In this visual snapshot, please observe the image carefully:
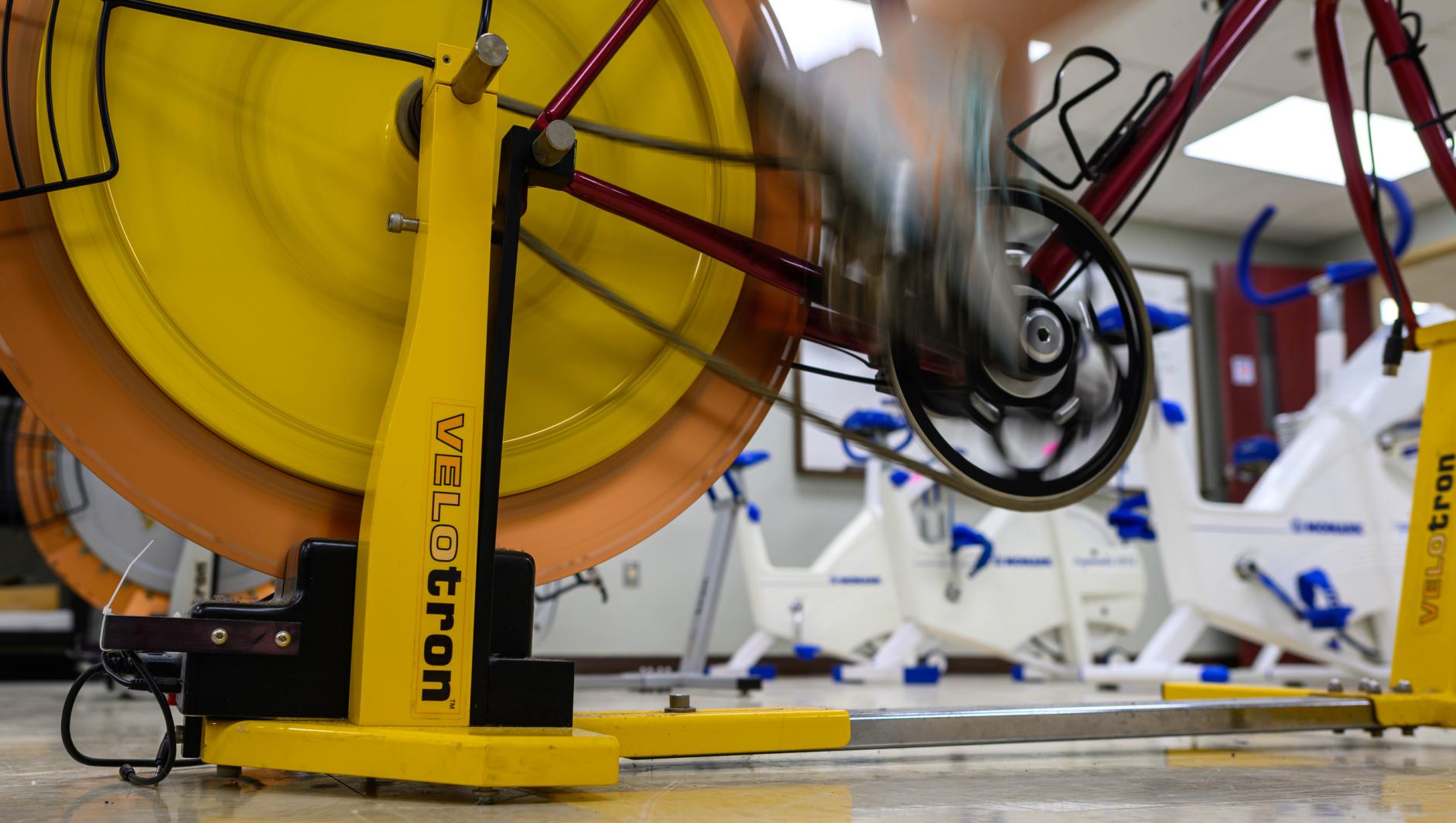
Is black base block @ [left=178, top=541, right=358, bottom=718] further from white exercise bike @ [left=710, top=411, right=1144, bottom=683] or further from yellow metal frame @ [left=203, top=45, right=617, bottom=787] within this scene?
white exercise bike @ [left=710, top=411, right=1144, bottom=683]

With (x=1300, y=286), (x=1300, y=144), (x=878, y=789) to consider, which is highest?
(x=1300, y=144)

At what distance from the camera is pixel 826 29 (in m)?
1.48

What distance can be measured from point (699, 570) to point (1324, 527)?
8.35 ft

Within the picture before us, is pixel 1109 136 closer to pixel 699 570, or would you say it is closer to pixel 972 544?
pixel 972 544

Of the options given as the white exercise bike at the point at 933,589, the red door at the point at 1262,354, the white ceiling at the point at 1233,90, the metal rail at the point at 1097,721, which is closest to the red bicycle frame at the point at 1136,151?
the metal rail at the point at 1097,721

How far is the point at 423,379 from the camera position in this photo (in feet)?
3.90

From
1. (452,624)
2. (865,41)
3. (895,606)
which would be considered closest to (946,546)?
(895,606)

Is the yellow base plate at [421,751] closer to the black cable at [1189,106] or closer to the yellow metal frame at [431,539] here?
the yellow metal frame at [431,539]

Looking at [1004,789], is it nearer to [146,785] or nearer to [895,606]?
[146,785]

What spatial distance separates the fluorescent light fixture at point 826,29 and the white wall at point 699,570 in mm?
3595

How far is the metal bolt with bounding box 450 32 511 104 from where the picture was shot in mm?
1183

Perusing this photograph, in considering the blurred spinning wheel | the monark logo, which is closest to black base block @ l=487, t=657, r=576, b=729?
the blurred spinning wheel

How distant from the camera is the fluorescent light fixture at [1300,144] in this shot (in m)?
5.38

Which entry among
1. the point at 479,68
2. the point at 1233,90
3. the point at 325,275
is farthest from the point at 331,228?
the point at 1233,90
